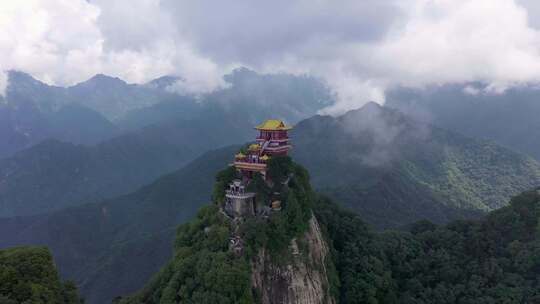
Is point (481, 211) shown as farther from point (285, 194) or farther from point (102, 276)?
point (102, 276)

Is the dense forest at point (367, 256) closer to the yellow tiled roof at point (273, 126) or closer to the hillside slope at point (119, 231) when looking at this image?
the yellow tiled roof at point (273, 126)

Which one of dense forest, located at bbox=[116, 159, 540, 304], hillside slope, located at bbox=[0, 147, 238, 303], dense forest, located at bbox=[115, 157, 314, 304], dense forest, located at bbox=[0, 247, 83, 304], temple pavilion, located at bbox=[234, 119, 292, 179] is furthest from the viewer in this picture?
hillside slope, located at bbox=[0, 147, 238, 303]

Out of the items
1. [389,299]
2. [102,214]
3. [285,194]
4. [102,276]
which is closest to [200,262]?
[285,194]

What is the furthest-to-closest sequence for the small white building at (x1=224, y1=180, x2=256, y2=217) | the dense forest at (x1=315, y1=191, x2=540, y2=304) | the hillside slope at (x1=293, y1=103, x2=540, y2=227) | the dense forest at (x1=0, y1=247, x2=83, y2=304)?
the hillside slope at (x1=293, y1=103, x2=540, y2=227) → the dense forest at (x1=315, y1=191, x2=540, y2=304) → the small white building at (x1=224, y1=180, x2=256, y2=217) → the dense forest at (x1=0, y1=247, x2=83, y2=304)

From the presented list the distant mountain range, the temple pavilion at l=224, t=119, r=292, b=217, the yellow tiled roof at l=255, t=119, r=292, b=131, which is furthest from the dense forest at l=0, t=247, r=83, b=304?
the distant mountain range

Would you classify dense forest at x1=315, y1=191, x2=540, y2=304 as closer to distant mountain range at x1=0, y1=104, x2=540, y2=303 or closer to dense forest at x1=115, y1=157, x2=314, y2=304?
dense forest at x1=115, y1=157, x2=314, y2=304

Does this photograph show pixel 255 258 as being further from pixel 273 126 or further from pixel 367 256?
pixel 367 256

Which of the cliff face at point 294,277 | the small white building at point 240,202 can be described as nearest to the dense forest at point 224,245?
the cliff face at point 294,277

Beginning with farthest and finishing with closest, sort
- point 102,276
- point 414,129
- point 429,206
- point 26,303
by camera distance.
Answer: point 414,129, point 429,206, point 102,276, point 26,303
